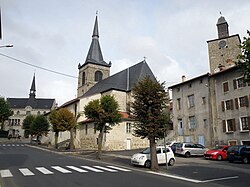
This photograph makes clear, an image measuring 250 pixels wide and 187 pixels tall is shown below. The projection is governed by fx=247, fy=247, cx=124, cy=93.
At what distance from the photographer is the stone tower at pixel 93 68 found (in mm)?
57406

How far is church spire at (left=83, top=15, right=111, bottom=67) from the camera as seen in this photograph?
2309 inches

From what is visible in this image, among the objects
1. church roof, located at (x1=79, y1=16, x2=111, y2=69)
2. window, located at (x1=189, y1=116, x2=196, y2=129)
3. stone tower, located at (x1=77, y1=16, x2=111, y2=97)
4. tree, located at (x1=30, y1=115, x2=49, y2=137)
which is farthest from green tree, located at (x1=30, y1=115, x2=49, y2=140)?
window, located at (x1=189, y1=116, x2=196, y2=129)

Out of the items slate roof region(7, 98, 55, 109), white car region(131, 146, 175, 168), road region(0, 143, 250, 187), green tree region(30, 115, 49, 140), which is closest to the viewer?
road region(0, 143, 250, 187)

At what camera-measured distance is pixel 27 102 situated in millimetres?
102562

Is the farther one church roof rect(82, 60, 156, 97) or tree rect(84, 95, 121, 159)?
church roof rect(82, 60, 156, 97)

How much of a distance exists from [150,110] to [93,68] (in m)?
43.3

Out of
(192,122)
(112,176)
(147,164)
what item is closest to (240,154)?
(147,164)

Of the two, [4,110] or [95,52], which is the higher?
[95,52]

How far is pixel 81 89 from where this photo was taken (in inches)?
2373

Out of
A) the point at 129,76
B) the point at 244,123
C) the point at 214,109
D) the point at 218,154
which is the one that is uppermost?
the point at 129,76

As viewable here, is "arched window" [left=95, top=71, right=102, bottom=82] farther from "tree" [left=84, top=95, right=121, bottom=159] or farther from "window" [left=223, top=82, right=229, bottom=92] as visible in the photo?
"window" [left=223, top=82, right=229, bottom=92]

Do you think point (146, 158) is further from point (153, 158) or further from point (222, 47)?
point (222, 47)

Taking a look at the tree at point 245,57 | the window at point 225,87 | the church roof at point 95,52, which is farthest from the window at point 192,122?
the church roof at point 95,52

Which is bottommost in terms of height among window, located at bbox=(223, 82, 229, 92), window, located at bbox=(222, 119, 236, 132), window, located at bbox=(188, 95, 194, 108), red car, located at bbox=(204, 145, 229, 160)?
red car, located at bbox=(204, 145, 229, 160)
